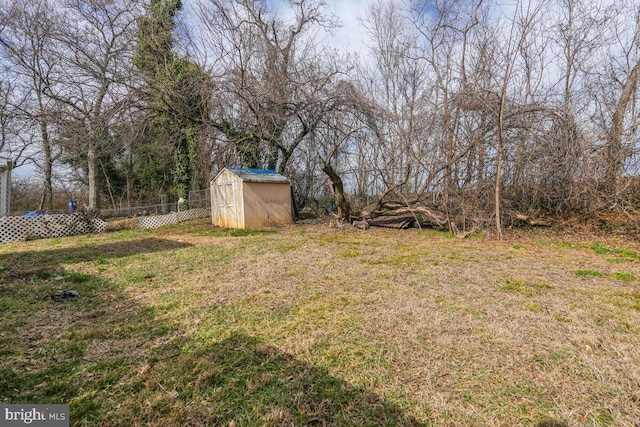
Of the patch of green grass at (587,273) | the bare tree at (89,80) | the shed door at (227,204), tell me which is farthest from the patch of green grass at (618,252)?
the bare tree at (89,80)

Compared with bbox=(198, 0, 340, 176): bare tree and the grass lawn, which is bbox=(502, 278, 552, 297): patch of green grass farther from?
bbox=(198, 0, 340, 176): bare tree

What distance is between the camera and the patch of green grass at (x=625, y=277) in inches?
156

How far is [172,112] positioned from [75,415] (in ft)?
34.4

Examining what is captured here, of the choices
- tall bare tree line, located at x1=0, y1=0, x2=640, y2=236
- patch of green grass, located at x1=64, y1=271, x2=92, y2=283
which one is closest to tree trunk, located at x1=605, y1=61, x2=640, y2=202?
tall bare tree line, located at x1=0, y1=0, x2=640, y2=236

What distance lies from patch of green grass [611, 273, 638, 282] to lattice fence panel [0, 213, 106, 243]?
501 inches

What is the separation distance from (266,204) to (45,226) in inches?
258

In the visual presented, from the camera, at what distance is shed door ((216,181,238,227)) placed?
10.2 metres

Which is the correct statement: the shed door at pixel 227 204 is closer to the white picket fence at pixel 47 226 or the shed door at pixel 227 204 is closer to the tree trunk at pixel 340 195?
the white picket fence at pixel 47 226

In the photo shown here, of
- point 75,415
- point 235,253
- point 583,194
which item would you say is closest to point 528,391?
point 75,415

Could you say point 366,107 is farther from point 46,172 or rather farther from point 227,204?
point 46,172

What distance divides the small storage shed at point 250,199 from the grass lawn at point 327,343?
532 cm

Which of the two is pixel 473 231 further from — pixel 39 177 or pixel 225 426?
pixel 39 177

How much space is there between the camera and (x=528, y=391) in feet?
5.80

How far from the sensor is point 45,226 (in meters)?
8.73
